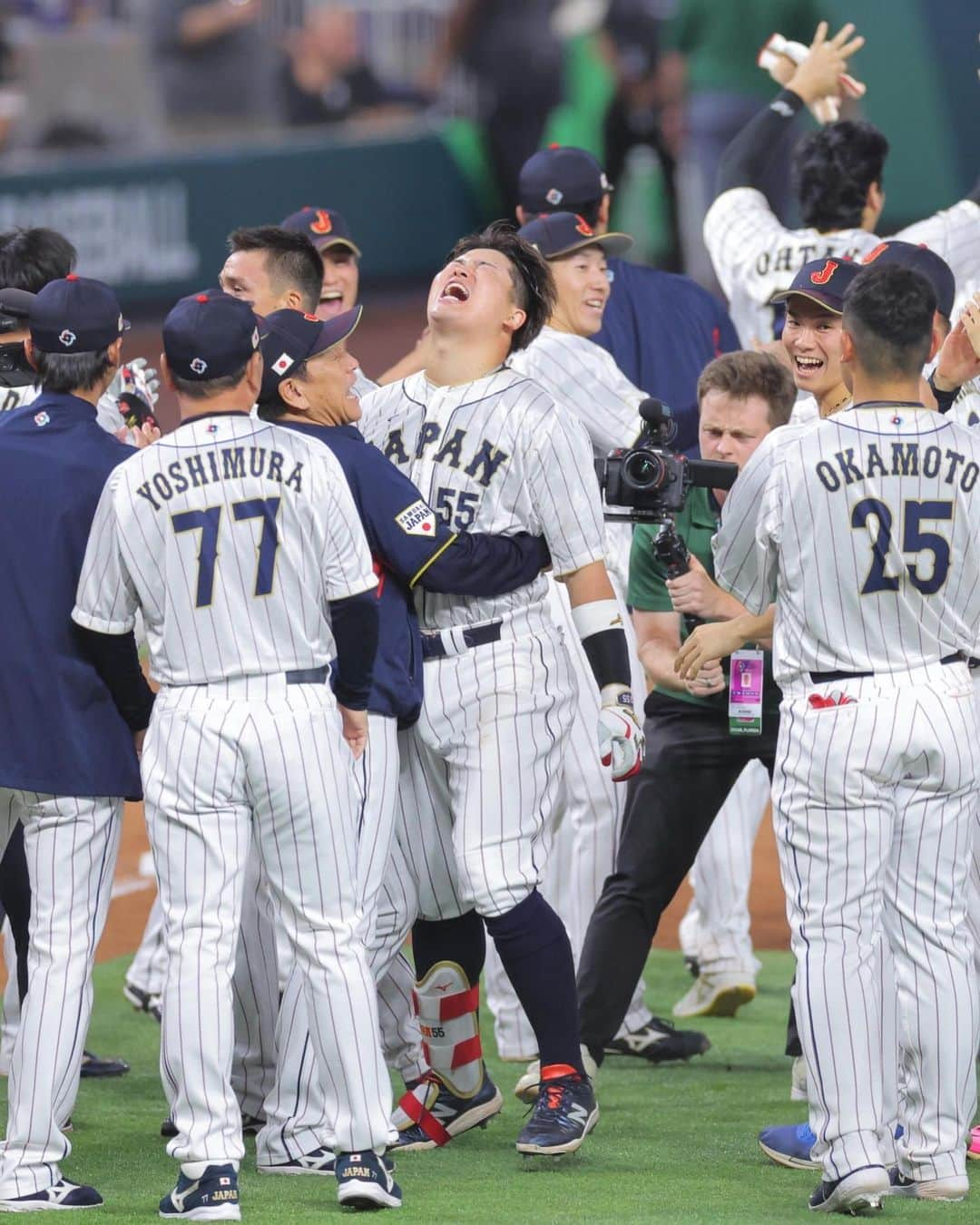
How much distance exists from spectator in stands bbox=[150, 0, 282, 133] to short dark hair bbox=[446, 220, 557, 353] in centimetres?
1037

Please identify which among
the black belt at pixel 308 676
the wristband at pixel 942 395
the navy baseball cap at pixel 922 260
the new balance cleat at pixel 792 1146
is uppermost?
the navy baseball cap at pixel 922 260

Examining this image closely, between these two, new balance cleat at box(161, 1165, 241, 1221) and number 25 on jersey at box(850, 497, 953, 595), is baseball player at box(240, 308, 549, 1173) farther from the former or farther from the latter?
number 25 on jersey at box(850, 497, 953, 595)

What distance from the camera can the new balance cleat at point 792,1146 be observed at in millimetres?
4176

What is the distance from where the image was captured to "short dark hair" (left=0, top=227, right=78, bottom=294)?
197 inches

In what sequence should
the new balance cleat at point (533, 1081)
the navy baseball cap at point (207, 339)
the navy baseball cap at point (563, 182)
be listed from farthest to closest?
1. the navy baseball cap at point (563, 182)
2. the new balance cleat at point (533, 1081)
3. the navy baseball cap at point (207, 339)

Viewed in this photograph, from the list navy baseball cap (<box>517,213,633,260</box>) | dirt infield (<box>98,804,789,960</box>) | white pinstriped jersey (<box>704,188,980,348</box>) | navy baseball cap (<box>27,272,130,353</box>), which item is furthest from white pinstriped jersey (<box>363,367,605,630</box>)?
dirt infield (<box>98,804,789,960</box>)

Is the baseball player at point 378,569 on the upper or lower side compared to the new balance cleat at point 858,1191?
upper

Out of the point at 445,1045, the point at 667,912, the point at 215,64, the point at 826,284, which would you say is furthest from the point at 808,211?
the point at 215,64

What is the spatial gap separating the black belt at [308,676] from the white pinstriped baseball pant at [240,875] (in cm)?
1

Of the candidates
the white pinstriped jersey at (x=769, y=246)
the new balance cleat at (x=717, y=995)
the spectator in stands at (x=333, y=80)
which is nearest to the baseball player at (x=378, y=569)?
the new balance cleat at (x=717, y=995)

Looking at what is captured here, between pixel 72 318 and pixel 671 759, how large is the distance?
1794 millimetres

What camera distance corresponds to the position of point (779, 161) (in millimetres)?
11672

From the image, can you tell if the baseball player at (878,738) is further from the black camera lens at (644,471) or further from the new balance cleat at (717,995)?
the new balance cleat at (717,995)

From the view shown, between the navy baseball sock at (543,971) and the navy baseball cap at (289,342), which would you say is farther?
the navy baseball sock at (543,971)
